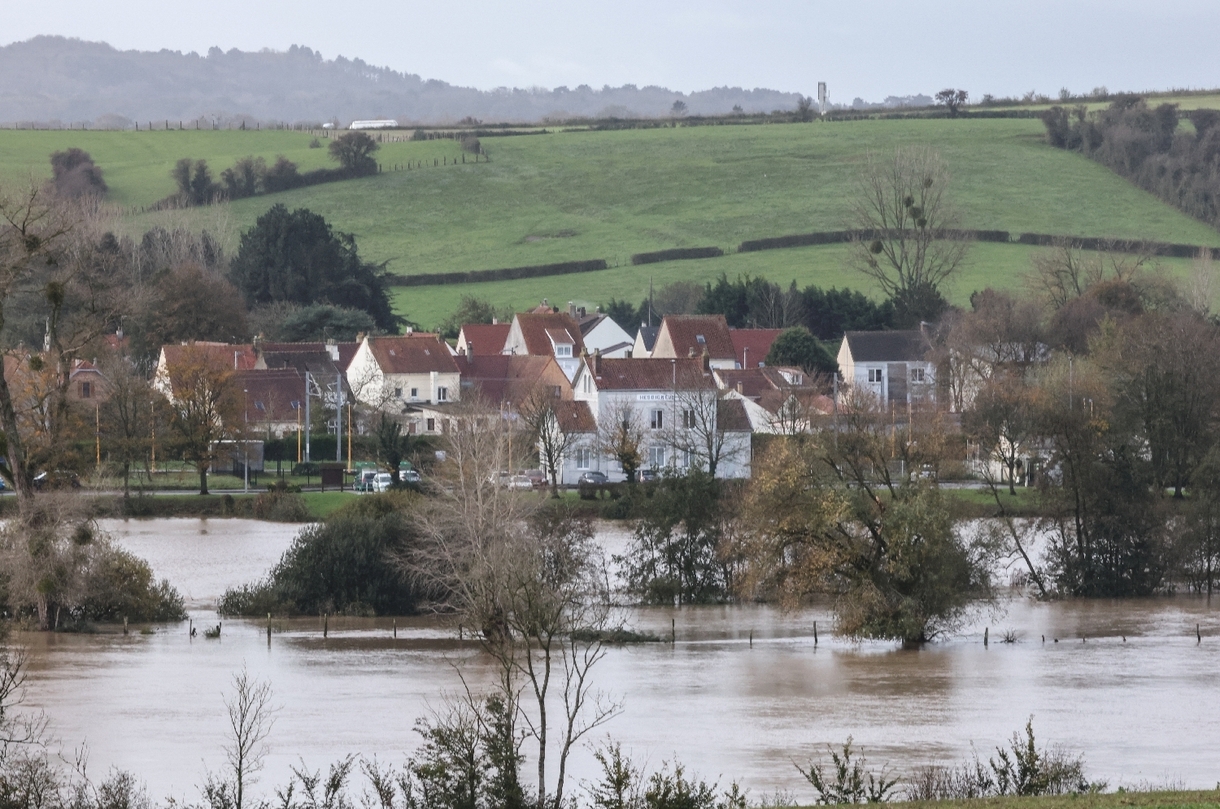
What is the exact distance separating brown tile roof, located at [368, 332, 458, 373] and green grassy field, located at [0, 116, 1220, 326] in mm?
17728

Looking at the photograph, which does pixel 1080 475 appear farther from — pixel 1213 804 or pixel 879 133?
pixel 879 133

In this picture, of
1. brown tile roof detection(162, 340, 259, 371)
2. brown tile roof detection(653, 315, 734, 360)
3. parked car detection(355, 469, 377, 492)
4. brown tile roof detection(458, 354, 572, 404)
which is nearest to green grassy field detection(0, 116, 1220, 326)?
A: brown tile roof detection(653, 315, 734, 360)

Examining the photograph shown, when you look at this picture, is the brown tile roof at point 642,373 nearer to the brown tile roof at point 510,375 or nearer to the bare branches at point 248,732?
the brown tile roof at point 510,375

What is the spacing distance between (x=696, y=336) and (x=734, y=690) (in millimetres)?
55585

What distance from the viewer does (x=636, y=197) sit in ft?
410

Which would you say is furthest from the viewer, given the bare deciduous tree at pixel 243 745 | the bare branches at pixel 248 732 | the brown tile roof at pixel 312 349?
the brown tile roof at pixel 312 349

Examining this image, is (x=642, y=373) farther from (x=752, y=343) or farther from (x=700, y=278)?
(x=700, y=278)

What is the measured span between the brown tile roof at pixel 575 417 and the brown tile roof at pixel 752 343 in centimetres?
1923

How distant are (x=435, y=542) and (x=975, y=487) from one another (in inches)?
1070

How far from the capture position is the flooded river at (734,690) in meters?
26.6

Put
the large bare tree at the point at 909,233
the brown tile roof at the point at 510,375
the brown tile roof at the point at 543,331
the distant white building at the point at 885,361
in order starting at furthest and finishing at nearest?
1. the large bare tree at the point at 909,233
2. the brown tile roof at the point at 543,331
3. the distant white building at the point at 885,361
4. the brown tile roof at the point at 510,375

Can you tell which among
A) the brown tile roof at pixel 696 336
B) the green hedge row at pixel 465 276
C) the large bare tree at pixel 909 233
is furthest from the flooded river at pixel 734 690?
the green hedge row at pixel 465 276

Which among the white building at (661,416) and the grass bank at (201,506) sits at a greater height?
the white building at (661,416)

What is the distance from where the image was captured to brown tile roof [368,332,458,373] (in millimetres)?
83125
